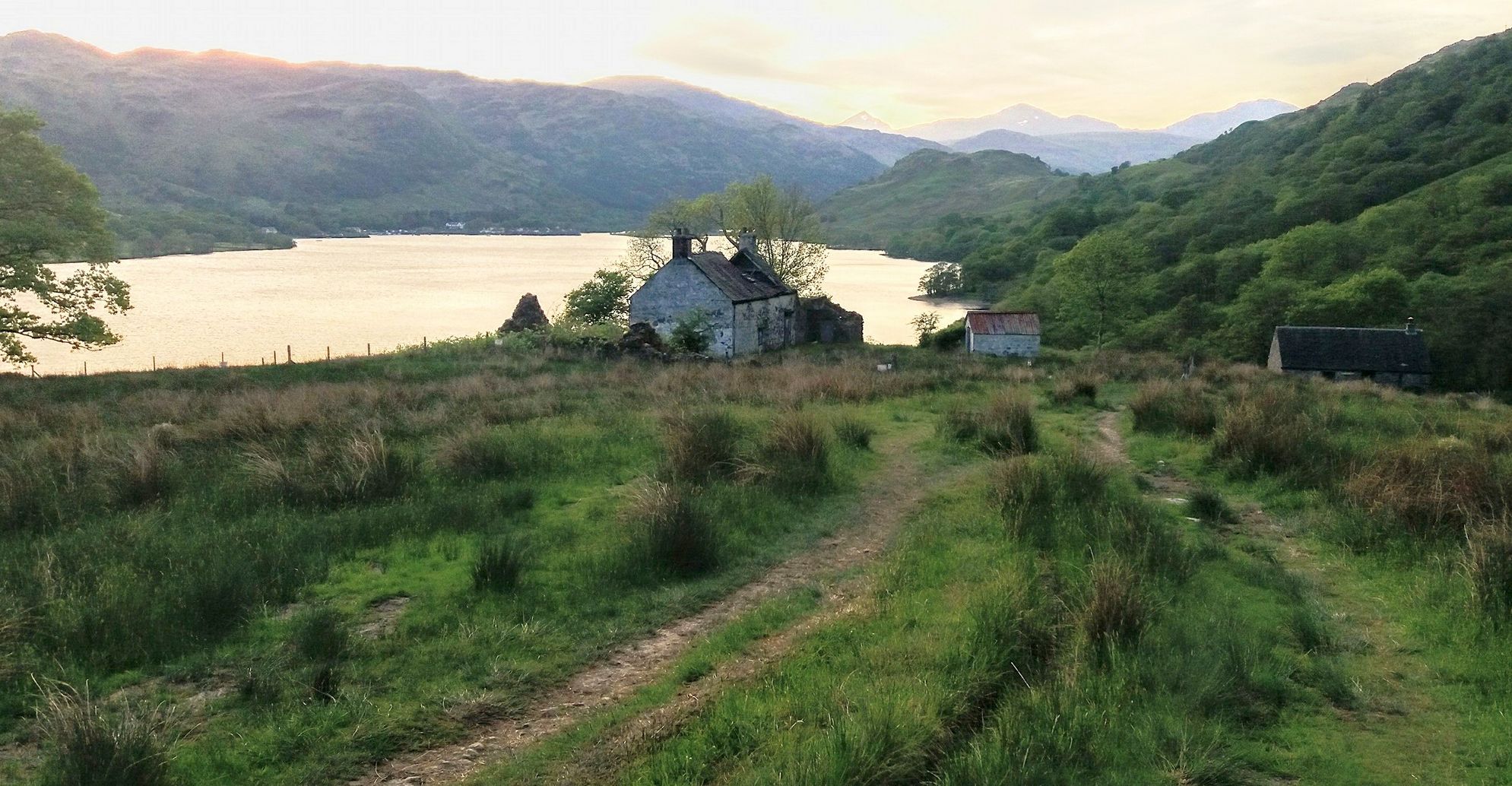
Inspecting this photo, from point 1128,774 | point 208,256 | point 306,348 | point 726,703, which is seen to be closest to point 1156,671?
point 1128,774

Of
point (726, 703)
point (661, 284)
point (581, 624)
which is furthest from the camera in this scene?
point (661, 284)

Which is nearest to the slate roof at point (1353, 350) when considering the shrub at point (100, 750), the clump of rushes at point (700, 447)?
the clump of rushes at point (700, 447)

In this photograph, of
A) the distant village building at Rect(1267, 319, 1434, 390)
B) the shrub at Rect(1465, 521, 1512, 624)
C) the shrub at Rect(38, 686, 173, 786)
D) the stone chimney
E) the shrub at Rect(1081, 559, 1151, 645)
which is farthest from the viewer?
the distant village building at Rect(1267, 319, 1434, 390)

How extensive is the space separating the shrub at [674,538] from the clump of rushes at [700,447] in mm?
1692

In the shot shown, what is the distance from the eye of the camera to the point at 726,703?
5891mm

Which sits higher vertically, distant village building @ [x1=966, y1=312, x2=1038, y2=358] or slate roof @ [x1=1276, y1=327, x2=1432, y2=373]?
distant village building @ [x1=966, y1=312, x2=1038, y2=358]

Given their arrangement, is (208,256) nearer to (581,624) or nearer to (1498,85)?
(581,624)

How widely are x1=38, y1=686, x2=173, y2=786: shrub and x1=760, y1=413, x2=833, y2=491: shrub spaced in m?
7.44

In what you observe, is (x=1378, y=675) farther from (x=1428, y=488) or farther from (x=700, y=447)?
(x=700, y=447)

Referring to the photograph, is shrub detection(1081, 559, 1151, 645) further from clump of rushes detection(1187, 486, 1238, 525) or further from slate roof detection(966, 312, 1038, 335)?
slate roof detection(966, 312, 1038, 335)

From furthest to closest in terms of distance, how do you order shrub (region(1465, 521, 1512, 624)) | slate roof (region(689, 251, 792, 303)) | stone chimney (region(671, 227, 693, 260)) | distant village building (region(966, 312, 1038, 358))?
distant village building (region(966, 312, 1038, 358)) < stone chimney (region(671, 227, 693, 260)) < slate roof (region(689, 251, 792, 303)) < shrub (region(1465, 521, 1512, 624))

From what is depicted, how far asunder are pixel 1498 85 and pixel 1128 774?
6695 inches

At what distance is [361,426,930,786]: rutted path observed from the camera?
5.38 metres

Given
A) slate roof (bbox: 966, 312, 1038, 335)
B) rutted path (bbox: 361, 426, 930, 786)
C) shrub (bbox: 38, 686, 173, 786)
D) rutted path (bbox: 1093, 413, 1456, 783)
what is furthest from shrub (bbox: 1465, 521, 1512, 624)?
slate roof (bbox: 966, 312, 1038, 335)
